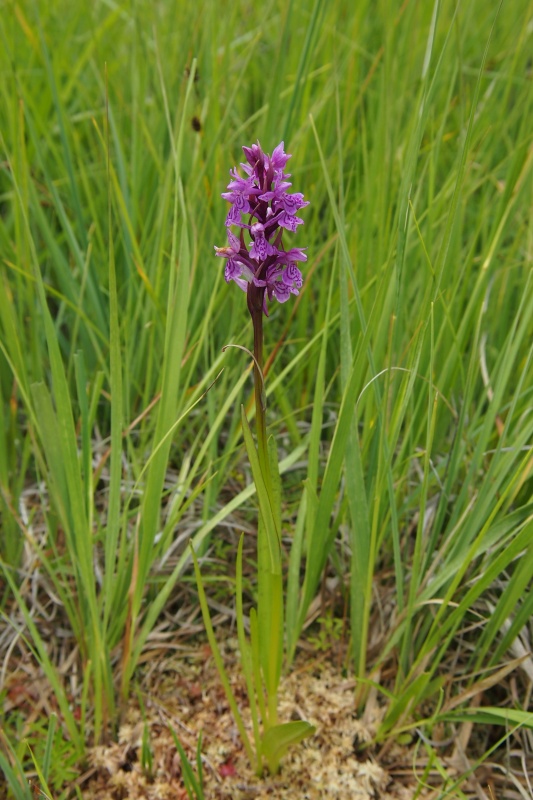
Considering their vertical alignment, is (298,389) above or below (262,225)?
below

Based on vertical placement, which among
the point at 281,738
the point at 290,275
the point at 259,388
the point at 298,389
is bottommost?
the point at 281,738

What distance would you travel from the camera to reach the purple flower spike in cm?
110

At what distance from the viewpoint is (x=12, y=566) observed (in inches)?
70.5

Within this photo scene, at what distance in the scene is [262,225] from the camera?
109cm

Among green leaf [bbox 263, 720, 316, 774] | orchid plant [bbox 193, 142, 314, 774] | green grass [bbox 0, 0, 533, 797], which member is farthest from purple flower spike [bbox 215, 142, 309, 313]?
green leaf [bbox 263, 720, 316, 774]

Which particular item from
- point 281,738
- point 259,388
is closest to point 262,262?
point 259,388

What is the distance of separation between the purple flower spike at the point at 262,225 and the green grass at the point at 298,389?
0.23m

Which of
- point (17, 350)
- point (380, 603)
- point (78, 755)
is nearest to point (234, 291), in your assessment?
point (17, 350)

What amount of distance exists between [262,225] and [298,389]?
3.25 feet

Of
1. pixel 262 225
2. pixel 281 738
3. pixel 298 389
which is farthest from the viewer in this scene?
pixel 298 389

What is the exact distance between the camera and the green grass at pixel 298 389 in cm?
146

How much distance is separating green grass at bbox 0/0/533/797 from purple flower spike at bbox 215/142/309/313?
9.2 inches

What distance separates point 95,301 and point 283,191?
3.46ft

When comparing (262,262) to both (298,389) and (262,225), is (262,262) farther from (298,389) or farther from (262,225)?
(298,389)
